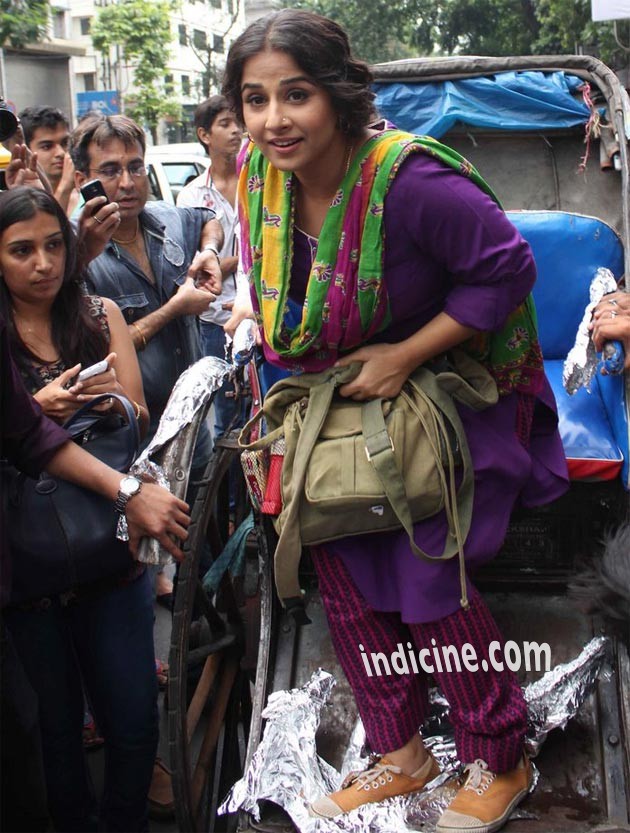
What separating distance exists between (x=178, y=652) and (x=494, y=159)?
110 inches

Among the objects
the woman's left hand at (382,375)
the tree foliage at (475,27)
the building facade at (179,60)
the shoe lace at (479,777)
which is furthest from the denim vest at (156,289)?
the building facade at (179,60)

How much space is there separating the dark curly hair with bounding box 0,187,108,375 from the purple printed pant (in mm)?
782

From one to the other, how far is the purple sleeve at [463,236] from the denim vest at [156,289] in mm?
1490

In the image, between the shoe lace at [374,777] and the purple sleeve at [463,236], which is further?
the shoe lace at [374,777]

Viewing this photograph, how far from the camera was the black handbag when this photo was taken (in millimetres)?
2158

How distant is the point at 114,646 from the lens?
239 cm

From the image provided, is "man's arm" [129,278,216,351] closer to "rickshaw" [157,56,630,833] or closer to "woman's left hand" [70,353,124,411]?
"rickshaw" [157,56,630,833]

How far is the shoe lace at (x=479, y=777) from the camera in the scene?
2096 millimetres

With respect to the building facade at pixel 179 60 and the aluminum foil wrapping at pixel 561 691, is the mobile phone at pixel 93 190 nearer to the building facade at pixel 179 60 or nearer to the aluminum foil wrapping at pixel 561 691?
the aluminum foil wrapping at pixel 561 691

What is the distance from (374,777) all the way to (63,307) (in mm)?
1326

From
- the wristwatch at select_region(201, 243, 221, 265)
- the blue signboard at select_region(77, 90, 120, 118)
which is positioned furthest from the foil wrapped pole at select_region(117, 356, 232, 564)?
the blue signboard at select_region(77, 90, 120, 118)

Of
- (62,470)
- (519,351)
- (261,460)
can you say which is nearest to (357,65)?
(519,351)

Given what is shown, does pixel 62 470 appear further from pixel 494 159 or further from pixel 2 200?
pixel 494 159

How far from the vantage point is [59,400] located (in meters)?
2.28
